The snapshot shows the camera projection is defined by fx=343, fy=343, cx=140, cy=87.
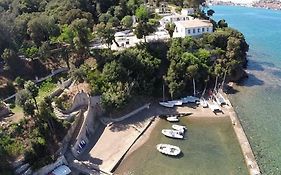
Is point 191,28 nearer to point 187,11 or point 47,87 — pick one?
point 187,11

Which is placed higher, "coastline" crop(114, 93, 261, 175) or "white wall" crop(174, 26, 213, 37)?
"white wall" crop(174, 26, 213, 37)

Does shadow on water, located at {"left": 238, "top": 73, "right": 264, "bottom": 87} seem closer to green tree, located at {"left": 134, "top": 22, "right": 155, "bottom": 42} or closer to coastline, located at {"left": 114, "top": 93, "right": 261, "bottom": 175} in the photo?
coastline, located at {"left": 114, "top": 93, "right": 261, "bottom": 175}

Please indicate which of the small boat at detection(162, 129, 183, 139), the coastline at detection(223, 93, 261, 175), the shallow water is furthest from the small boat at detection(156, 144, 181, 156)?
the coastline at detection(223, 93, 261, 175)

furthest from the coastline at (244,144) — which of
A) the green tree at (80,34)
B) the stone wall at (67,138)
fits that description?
the green tree at (80,34)

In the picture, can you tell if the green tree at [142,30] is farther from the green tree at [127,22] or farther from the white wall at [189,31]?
the white wall at [189,31]

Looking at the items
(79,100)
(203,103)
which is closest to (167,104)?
(203,103)

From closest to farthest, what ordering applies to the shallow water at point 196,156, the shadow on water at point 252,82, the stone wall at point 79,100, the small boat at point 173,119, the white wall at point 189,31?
the shallow water at point 196,156 < the stone wall at point 79,100 < the small boat at point 173,119 < the shadow on water at point 252,82 < the white wall at point 189,31

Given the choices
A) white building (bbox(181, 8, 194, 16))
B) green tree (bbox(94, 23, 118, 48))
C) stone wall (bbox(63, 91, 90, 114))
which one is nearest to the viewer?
stone wall (bbox(63, 91, 90, 114))

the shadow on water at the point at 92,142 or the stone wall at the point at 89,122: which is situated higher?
the stone wall at the point at 89,122

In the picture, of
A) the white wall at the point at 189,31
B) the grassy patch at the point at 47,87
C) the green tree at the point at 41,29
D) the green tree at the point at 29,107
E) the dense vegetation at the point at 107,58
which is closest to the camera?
the green tree at the point at 29,107
